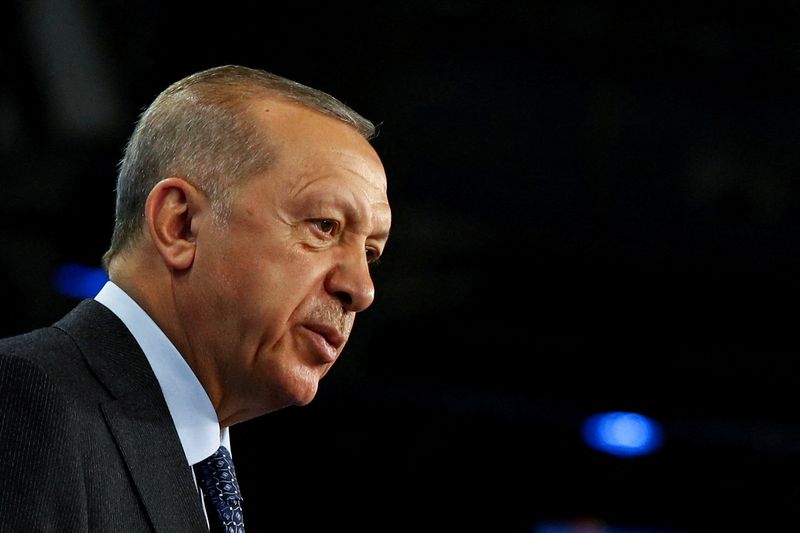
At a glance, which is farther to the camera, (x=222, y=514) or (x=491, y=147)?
(x=491, y=147)

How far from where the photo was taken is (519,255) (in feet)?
14.1

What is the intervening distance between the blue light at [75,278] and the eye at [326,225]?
8.09 feet

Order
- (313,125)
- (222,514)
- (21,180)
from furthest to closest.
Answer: (21,180) < (313,125) < (222,514)

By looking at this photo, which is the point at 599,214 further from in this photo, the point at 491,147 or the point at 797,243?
the point at 797,243

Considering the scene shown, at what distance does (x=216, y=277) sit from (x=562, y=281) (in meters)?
3.10

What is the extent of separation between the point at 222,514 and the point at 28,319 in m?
2.53

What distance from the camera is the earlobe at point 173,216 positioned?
146 cm

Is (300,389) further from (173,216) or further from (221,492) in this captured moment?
(173,216)

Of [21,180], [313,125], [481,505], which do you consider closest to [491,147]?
[481,505]

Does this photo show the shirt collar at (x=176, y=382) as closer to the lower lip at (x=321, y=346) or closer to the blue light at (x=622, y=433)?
the lower lip at (x=321, y=346)

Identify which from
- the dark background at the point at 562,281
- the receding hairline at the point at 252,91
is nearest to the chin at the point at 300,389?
the receding hairline at the point at 252,91

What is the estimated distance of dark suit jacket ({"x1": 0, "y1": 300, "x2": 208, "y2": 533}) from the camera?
113 centimetres

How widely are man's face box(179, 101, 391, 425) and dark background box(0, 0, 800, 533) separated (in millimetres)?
2362

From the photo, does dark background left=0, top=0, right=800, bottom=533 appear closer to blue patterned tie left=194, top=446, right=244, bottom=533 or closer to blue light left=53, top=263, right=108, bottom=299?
blue light left=53, top=263, right=108, bottom=299
